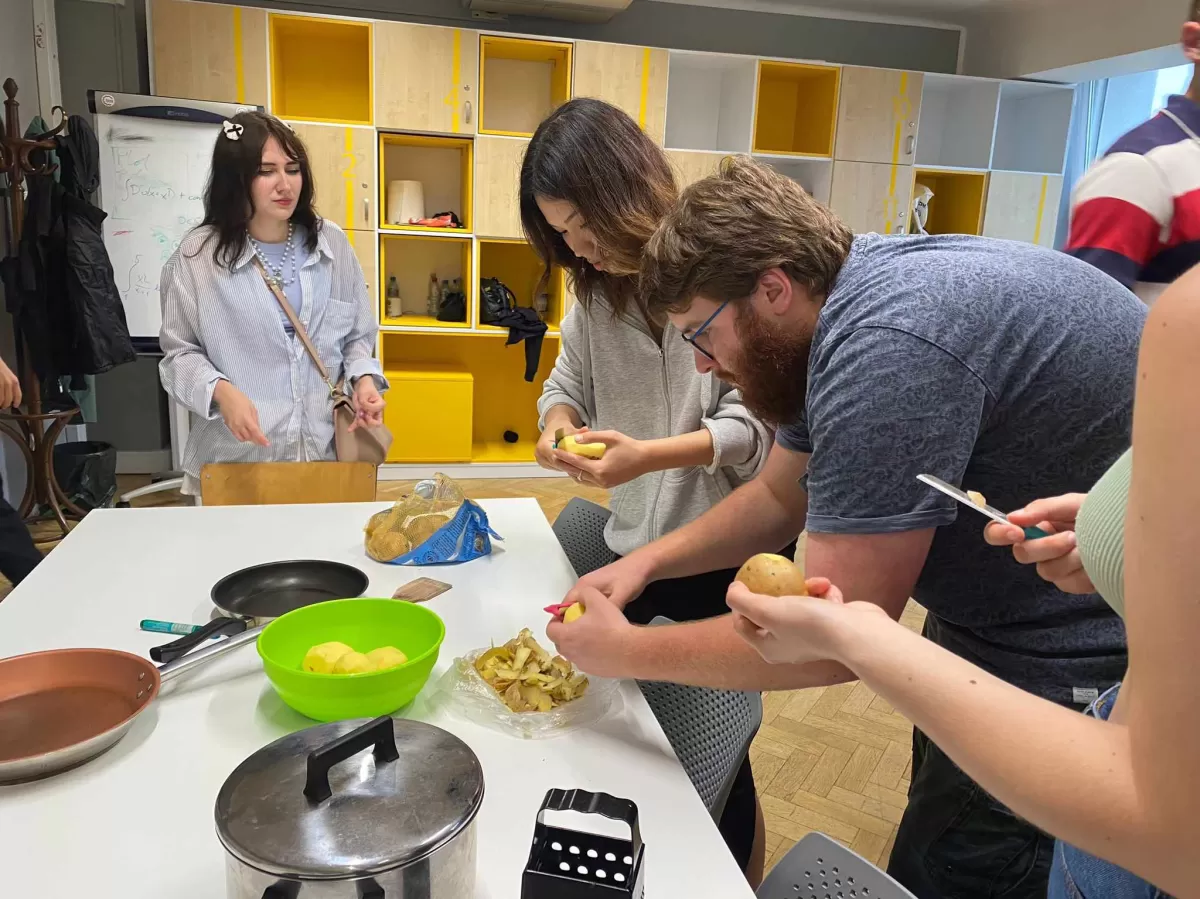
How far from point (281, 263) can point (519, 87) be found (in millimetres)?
3393

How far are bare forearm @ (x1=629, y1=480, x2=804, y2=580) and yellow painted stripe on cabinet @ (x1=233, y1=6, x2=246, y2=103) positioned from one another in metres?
4.26

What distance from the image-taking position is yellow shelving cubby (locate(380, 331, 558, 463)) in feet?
17.7

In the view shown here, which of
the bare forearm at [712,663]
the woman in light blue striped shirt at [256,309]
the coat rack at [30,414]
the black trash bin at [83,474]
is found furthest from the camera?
the black trash bin at [83,474]

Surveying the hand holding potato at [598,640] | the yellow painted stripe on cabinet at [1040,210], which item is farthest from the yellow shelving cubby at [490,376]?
the hand holding potato at [598,640]

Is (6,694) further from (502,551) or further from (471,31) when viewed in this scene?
(471,31)

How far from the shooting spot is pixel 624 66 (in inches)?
193

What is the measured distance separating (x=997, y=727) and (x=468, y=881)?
0.46m

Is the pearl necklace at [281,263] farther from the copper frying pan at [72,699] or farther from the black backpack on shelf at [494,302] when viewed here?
the black backpack on shelf at [494,302]

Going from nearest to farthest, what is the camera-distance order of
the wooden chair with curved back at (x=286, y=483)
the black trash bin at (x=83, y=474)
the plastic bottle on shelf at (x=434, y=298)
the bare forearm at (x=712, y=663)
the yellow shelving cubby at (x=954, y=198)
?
the bare forearm at (x=712, y=663)
the wooden chair with curved back at (x=286, y=483)
the black trash bin at (x=83, y=474)
the plastic bottle on shelf at (x=434, y=298)
the yellow shelving cubby at (x=954, y=198)

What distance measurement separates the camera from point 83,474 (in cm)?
407

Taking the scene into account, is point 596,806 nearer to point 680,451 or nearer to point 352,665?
point 352,665

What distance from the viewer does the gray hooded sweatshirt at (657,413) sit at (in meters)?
1.65

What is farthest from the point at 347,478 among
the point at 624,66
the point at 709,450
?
the point at 624,66

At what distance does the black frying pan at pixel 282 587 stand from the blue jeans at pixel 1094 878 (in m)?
1.08
